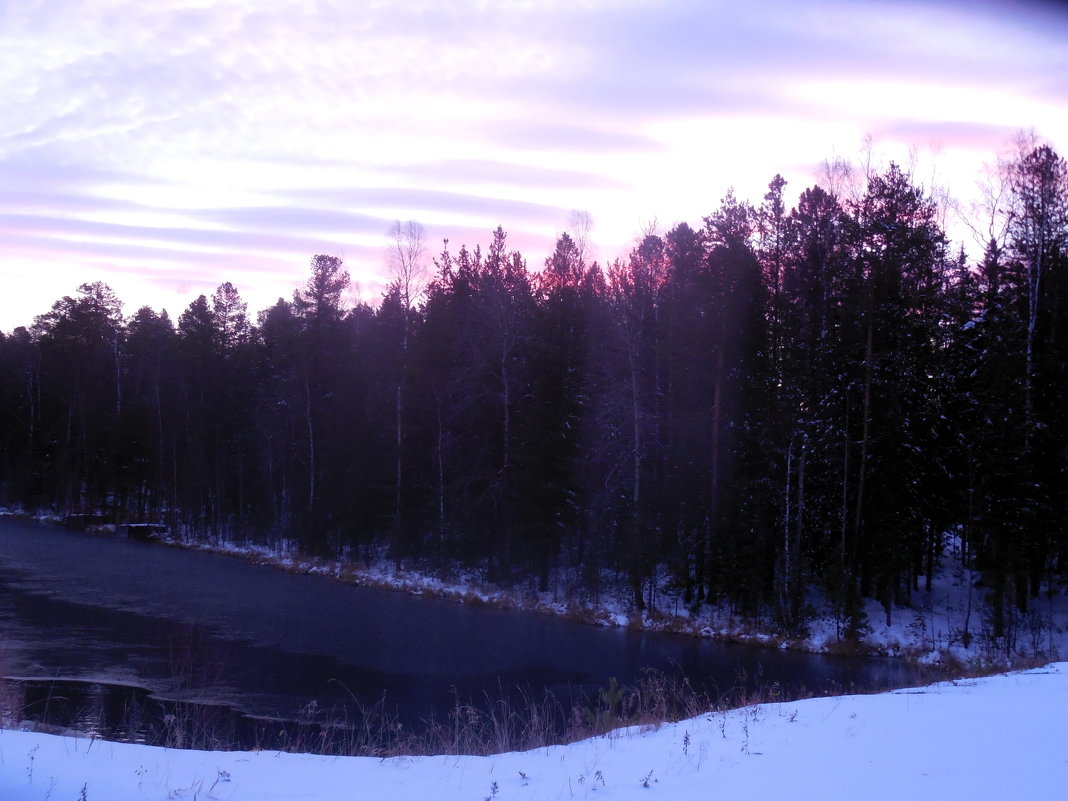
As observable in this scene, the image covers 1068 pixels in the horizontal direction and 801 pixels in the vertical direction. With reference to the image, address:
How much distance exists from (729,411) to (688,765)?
23.7 m

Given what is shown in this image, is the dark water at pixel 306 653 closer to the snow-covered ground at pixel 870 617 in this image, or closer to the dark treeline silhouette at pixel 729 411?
the snow-covered ground at pixel 870 617

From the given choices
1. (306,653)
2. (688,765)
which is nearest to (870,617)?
(306,653)

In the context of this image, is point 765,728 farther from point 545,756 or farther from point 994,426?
point 994,426

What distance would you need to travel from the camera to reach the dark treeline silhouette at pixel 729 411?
26.5m

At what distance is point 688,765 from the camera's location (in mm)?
7648

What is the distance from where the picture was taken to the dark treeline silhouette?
1041 inches

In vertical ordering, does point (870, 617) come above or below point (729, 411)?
below

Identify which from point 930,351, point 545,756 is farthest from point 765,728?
point 930,351

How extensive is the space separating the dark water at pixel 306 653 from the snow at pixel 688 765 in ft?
15.6

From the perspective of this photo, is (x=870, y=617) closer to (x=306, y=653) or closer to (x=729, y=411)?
(x=729, y=411)

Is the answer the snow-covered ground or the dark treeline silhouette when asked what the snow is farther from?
Answer: the dark treeline silhouette

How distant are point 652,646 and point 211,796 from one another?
19.5 m

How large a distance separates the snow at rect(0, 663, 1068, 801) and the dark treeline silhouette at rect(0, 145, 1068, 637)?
60.1ft

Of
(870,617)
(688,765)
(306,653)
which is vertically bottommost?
(306,653)
